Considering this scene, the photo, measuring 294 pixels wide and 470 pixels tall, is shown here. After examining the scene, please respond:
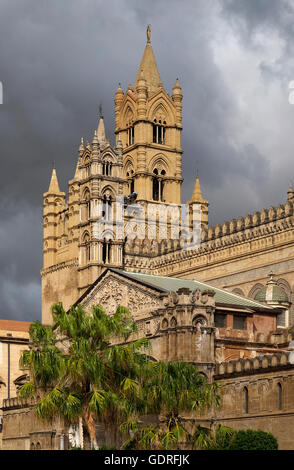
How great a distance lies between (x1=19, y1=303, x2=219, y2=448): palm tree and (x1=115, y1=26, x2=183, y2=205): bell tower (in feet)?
180

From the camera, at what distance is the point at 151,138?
9819 centimetres

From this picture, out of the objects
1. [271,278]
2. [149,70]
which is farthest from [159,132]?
[271,278]

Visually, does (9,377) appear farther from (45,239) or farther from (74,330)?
(74,330)

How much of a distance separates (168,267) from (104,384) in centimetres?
4449

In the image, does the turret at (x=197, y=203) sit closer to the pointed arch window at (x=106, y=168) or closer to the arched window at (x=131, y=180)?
the arched window at (x=131, y=180)

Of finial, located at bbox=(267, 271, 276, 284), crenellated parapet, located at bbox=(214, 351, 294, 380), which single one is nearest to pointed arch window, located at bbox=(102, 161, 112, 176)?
finial, located at bbox=(267, 271, 276, 284)

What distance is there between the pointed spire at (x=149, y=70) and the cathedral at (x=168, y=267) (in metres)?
0.13

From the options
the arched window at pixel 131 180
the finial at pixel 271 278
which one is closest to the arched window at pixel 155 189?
the arched window at pixel 131 180

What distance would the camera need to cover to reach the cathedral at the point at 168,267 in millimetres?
51062

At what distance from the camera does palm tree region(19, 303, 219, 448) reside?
38.9m
